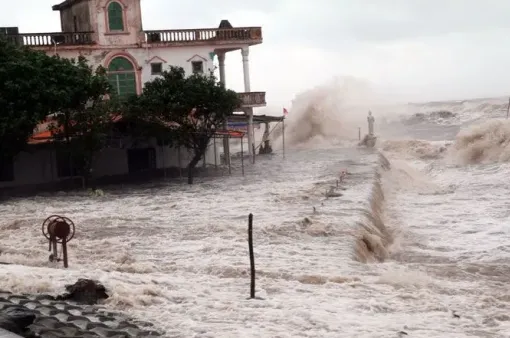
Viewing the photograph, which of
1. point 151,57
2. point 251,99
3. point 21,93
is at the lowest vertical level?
point 251,99

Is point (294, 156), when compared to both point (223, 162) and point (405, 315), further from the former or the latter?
point (405, 315)

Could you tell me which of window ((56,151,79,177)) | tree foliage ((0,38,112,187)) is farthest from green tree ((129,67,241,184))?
window ((56,151,79,177))

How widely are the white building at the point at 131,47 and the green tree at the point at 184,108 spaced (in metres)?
3.40

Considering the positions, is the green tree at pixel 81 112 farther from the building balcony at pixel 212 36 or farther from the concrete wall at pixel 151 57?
the building balcony at pixel 212 36

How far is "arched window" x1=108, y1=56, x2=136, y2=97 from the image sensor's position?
101ft

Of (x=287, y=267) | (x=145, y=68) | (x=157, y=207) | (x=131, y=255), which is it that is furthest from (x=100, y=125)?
(x=287, y=267)

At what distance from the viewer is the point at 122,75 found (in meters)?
→ 31.0

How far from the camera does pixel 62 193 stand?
2431cm

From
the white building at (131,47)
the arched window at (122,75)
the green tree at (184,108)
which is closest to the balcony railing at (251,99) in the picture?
the white building at (131,47)

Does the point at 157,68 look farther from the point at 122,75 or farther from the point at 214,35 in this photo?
the point at 214,35

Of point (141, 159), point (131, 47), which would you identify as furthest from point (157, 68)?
point (141, 159)

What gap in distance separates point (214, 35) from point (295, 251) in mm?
19047

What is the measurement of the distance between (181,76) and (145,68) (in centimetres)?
546

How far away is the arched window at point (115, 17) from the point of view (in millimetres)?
30562
